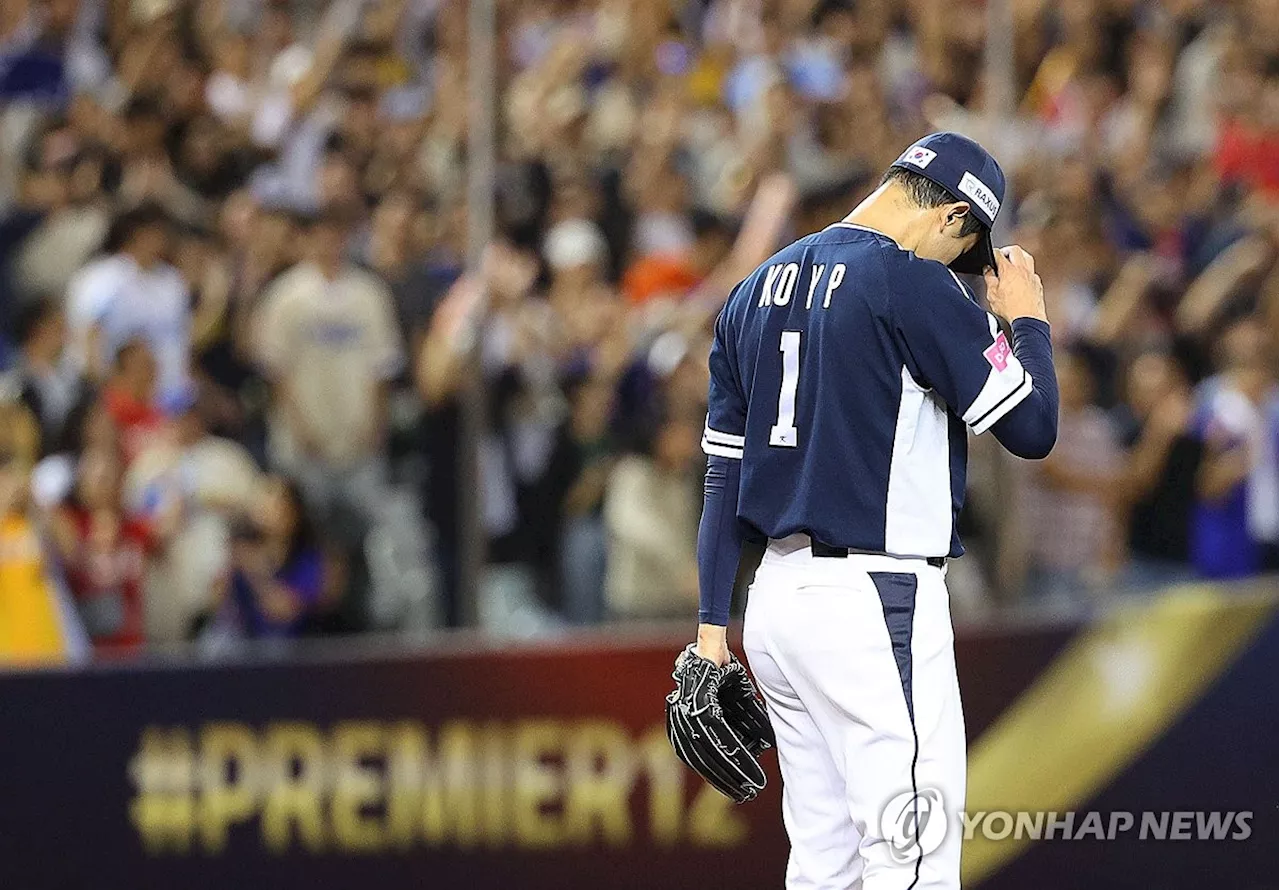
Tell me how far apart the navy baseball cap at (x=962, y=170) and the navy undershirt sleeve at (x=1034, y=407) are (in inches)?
8.7

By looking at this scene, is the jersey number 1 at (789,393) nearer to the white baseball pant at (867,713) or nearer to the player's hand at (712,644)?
the white baseball pant at (867,713)

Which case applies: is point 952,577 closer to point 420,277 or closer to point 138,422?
point 420,277

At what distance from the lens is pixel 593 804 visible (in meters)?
6.59

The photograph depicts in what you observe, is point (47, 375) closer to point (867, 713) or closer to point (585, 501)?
point (585, 501)

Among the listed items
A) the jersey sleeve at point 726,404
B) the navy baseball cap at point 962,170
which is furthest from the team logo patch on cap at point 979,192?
the jersey sleeve at point 726,404

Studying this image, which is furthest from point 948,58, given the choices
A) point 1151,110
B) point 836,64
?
point 1151,110

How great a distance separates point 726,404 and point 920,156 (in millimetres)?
647

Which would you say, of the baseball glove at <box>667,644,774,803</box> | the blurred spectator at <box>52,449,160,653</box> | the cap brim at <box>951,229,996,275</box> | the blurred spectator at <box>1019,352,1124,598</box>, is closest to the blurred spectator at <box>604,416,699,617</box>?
the blurred spectator at <box>1019,352,1124,598</box>

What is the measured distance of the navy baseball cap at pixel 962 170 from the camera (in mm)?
4121

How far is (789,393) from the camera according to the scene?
4133 mm

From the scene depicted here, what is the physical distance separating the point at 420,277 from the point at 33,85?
5.56ft

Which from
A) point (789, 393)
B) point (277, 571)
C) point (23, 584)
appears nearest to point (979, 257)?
point (789, 393)

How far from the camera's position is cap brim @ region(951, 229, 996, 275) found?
424cm

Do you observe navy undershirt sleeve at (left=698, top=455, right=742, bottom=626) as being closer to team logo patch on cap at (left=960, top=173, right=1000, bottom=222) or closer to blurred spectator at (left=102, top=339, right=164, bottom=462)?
team logo patch on cap at (left=960, top=173, right=1000, bottom=222)
